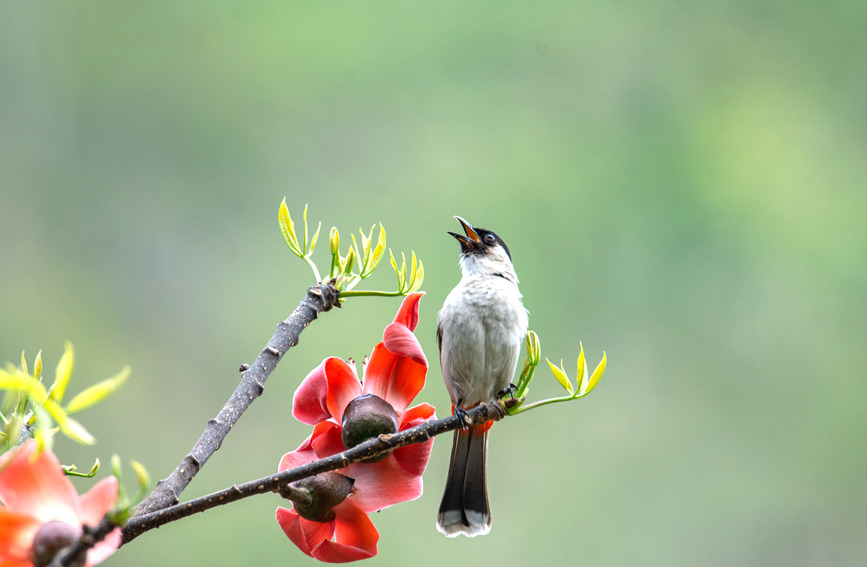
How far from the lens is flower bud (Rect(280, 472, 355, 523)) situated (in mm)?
631

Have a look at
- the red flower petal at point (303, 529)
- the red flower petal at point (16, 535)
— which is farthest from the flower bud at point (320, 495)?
the red flower petal at point (16, 535)

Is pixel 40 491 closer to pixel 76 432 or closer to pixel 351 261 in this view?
pixel 76 432

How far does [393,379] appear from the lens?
2.36 feet

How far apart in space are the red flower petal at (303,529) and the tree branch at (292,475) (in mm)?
79

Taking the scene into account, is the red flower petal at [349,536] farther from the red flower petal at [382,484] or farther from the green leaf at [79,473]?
the green leaf at [79,473]

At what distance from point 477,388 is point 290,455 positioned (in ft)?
3.04

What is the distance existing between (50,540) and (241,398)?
21 cm

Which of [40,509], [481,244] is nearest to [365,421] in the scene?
[40,509]

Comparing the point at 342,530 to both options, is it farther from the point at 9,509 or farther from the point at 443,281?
the point at 443,281

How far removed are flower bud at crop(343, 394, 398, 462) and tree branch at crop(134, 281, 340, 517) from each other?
7 cm

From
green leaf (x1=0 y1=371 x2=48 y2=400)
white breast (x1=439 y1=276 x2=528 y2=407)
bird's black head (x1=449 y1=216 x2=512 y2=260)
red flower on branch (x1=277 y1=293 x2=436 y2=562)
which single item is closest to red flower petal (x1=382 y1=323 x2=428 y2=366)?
red flower on branch (x1=277 y1=293 x2=436 y2=562)

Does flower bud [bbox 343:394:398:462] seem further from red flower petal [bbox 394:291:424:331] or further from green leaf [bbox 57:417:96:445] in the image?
green leaf [bbox 57:417:96:445]

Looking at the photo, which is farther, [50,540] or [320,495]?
[320,495]

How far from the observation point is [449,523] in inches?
51.3
